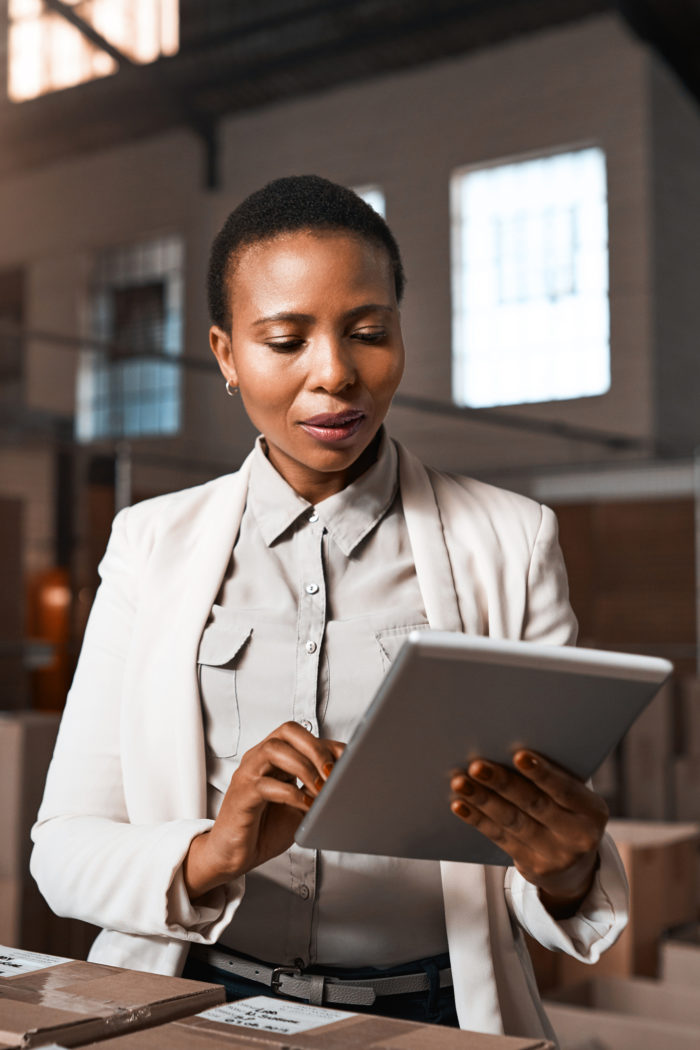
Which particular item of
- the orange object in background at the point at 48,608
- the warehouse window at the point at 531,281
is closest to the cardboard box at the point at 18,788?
the orange object in background at the point at 48,608

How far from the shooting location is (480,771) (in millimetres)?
812

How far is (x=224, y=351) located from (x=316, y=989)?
0.58 metres

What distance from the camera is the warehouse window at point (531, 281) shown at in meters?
7.12

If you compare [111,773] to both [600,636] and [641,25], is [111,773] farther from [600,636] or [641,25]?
[641,25]

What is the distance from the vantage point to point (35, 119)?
925cm

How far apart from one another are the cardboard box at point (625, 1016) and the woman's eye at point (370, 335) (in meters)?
1.46

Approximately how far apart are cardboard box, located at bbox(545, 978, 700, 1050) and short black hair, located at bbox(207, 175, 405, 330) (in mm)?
1483

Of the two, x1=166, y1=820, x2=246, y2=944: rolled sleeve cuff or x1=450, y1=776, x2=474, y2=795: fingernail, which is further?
x1=166, y1=820, x2=246, y2=944: rolled sleeve cuff

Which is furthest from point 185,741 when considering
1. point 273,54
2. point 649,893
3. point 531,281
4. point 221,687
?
point 273,54

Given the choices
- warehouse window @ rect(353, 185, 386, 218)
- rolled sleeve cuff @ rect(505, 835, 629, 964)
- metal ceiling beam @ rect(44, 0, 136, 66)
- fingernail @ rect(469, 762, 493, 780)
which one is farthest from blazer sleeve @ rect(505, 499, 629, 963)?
metal ceiling beam @ rect(44, 0, 136, 66)

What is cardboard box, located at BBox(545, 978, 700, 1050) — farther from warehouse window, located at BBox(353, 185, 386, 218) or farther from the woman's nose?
warehouse window, located at BBox(353, 185, 386, 218)

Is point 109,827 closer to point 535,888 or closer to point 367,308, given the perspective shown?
point 535,888

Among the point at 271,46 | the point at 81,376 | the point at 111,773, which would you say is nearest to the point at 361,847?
the point at 111,773

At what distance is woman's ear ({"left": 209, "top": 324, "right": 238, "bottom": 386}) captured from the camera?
1.12 meters
